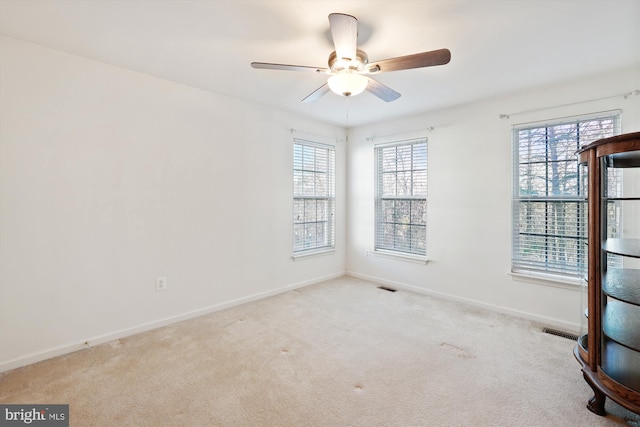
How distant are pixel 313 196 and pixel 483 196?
2.20 m

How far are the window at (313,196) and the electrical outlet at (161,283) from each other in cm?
172

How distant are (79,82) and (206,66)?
1.02 metres

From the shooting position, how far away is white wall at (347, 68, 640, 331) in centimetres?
291

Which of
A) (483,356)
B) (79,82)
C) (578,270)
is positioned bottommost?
(483,356)

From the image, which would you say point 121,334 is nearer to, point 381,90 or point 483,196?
point 381,90

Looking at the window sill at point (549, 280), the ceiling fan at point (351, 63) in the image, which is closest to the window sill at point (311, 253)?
the window sill at point (549, 280)

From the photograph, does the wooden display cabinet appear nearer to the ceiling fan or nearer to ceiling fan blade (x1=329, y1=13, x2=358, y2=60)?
the ceiling fan

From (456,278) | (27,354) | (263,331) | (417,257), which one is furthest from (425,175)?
(27,354)

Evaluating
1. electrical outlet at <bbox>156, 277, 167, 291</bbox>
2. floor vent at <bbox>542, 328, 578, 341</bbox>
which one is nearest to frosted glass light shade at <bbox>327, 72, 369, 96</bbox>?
electrical outlet at <bbox>156, 277, 167, 291</bbox>

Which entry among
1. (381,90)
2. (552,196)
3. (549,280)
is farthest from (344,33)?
(549,280)

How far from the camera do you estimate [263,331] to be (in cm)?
286

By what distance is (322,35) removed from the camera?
6.98 feet

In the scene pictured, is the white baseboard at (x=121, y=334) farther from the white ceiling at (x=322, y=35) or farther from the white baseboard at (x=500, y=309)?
the white ceiling at (x=322, y=35)

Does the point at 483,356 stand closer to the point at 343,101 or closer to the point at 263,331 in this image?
the point at 263,331
